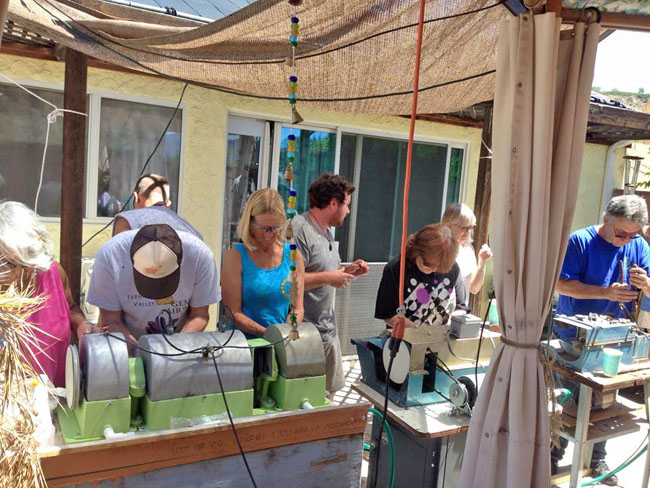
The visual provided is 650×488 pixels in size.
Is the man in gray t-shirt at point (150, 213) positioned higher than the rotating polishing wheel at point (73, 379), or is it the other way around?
the man in gray t-shirt at point (150, 213)

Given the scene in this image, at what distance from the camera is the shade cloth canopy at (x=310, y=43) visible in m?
2.20

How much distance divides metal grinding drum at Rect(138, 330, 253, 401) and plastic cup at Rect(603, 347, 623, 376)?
Answer: 2247 millimetres

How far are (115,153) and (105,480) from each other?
3.18 m

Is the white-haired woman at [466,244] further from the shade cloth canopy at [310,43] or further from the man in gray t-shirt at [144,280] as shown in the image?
the man in gray t-shirt at [144,280]

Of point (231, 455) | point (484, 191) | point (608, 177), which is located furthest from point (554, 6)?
point (608, 177)

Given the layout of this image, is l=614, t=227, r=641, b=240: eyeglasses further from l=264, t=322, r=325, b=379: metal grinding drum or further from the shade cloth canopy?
l=264, t=322, r=325, b=379: metal grinding drum

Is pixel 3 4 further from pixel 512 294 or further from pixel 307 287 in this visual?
pixel 307 287

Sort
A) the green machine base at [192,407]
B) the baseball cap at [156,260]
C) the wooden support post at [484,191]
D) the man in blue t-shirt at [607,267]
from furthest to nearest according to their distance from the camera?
the wooden support post at [484,191]
the man in blue t-shirt at [607,267]
the baseball cap at [156,260]
the green machine base at [192,407]

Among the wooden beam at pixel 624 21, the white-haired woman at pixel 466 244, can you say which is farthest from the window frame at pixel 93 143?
the wooden beam at pixel 624 21

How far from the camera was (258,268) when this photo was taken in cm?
249

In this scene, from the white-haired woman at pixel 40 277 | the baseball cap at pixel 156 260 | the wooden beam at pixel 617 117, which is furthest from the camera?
the wooden beam at pixel 617 117

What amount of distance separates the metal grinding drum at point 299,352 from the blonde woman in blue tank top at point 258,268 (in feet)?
2.02

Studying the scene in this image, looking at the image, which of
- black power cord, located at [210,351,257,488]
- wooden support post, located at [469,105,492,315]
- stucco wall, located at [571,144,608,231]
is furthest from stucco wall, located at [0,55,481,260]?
stucco wall, located at [571,144,608,231]

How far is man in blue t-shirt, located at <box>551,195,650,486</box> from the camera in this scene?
3.19 m
